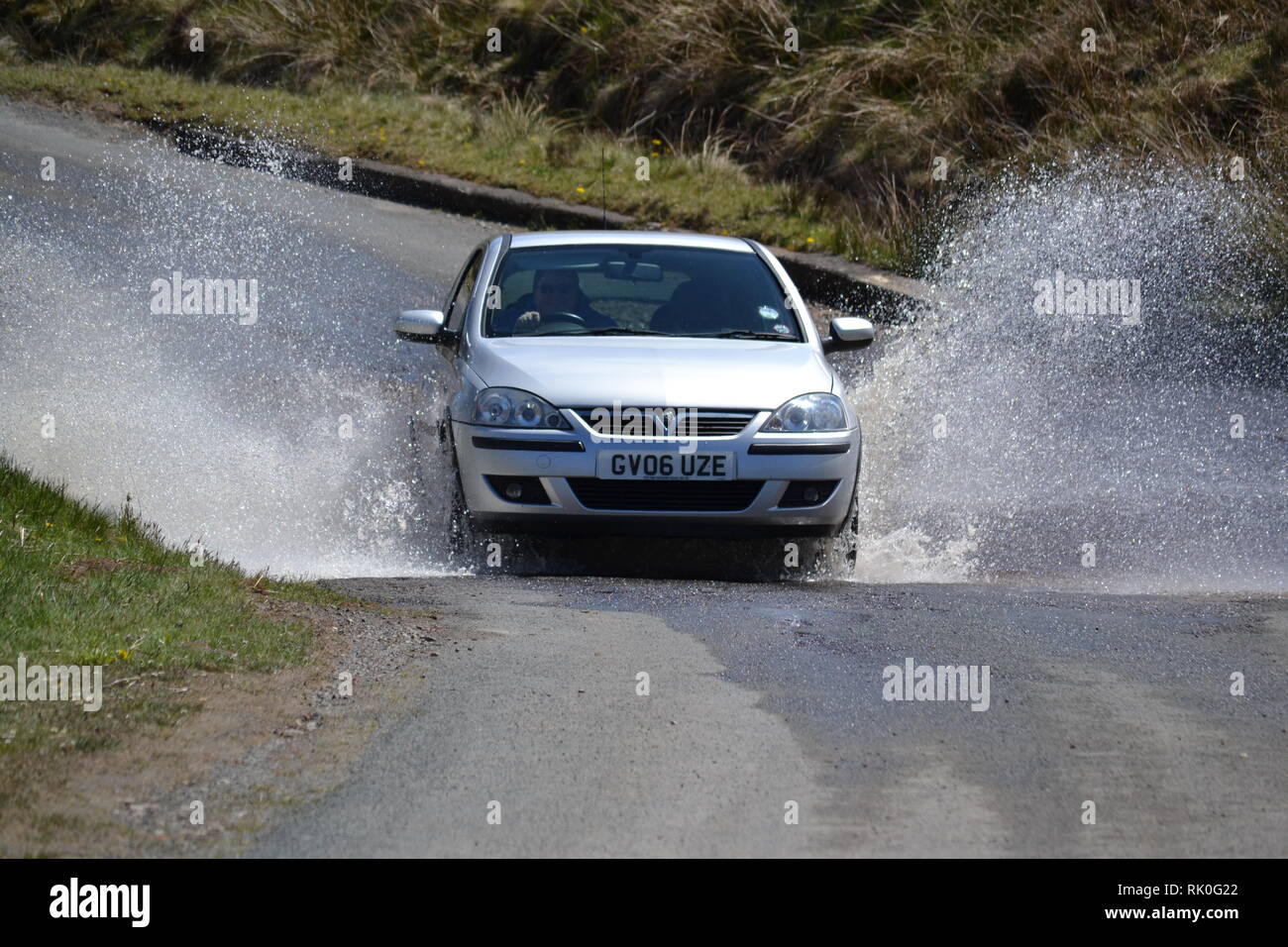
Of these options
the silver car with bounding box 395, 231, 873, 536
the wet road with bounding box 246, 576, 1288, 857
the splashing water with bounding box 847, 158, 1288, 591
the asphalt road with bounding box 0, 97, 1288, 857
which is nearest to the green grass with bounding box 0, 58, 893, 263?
the splashing water with bounding box 847, 158, 1288, 591

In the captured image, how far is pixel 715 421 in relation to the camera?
7863mm

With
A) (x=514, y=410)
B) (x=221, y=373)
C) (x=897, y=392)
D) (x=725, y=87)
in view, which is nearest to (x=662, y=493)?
(x=514, y=410)

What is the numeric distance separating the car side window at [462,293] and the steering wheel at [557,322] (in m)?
0.57

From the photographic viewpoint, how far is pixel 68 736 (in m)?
4.90

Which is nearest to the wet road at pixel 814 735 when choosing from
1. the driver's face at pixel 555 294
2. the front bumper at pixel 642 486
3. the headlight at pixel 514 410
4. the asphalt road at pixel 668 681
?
the asphalt road at pixel 668 681

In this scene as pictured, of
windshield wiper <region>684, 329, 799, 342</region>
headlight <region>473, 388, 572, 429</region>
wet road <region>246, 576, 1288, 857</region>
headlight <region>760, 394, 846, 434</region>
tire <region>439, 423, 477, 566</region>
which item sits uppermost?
wet road <region>246, 576, 1288, 857</region>

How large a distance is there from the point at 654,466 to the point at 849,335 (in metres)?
1.79

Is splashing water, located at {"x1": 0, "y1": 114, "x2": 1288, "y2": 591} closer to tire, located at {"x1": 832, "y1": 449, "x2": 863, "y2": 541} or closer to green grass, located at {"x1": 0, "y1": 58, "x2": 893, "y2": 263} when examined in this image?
tire, located at {"x1": 832, "y1": 449, "x2": 863, "y2": 541}

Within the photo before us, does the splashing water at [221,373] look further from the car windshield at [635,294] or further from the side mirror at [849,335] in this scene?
the side mirror at [849,335]

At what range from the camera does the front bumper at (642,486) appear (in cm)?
783

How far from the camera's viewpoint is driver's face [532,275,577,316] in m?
8.94

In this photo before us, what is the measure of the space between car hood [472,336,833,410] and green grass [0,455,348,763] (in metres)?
1.38

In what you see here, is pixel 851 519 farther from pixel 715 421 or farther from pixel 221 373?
pixel 221 373
